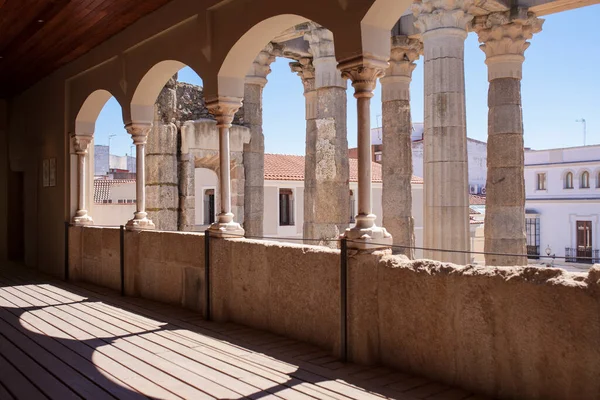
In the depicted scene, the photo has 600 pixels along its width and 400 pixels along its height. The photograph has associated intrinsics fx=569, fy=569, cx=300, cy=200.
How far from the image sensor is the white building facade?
2784 cm

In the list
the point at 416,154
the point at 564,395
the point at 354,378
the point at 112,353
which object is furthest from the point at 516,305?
the point at 416,154

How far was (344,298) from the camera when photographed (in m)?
4.53

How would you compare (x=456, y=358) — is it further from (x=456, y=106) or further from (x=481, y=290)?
(x=456, y=106)

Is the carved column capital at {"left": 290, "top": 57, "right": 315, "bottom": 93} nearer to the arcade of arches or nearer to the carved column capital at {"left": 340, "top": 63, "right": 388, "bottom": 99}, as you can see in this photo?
the arcade of arches

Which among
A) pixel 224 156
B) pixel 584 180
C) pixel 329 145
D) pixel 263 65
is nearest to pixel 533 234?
pixel 584 180

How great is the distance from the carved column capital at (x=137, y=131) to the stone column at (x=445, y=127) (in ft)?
14.0

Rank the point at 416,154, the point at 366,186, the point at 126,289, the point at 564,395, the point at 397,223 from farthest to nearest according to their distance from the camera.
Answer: the point at 416,154 < the point at 397,223 < the point at 126,289 < the point at 366,186 < the point at 564,395

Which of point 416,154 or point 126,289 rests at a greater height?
point 416,154

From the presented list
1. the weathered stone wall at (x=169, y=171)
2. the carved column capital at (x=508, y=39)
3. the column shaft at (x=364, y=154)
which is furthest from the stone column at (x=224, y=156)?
the weathered stone wall at (x=169, y=171)

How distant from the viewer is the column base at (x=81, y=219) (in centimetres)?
→ 951

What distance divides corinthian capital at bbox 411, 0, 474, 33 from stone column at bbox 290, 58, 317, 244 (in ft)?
10.6

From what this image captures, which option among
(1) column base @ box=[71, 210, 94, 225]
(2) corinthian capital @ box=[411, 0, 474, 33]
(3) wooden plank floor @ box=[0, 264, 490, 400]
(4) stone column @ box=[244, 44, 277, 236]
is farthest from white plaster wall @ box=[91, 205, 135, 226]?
(2) corinthian capital @ box=[411, 0, 474, 33]

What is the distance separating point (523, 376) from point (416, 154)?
2756cm

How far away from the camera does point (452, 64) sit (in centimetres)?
853
